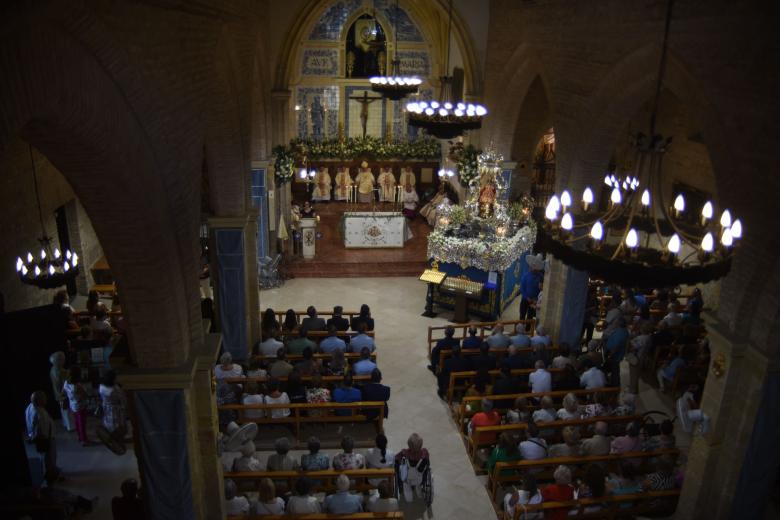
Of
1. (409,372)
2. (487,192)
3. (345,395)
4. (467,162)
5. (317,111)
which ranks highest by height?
(317,111)

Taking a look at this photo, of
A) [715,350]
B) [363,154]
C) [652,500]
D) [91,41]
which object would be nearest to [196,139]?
[91,41]

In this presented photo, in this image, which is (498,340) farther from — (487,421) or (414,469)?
(414,469)

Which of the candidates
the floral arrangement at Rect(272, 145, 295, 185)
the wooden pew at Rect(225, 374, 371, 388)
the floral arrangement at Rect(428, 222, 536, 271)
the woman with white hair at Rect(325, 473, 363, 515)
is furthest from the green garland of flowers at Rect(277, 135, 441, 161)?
the woman with white hair at Rect(325, 473, 363, 515)

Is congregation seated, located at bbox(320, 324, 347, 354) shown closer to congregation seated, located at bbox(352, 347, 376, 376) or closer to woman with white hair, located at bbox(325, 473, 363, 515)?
congregation seated, located at bbox(352, 347, 376, 376)

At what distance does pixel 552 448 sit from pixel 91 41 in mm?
7293

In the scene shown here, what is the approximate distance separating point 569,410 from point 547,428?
0.40 meters

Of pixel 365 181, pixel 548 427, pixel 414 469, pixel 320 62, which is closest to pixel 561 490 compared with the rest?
pixel 548 427

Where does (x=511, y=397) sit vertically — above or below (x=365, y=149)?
below

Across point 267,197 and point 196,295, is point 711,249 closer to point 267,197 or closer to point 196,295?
point 196,295

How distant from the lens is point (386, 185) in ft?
73.5

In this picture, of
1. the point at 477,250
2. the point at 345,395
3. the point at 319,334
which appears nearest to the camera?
the point at 345,395

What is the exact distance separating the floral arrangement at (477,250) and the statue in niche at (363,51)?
9.09 meters

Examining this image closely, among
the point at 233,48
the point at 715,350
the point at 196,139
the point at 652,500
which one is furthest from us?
the point at 233,48

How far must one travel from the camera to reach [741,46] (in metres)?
7.21
